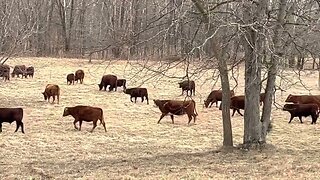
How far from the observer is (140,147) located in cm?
1464

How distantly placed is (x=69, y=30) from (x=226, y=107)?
169ft

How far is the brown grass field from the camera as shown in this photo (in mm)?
10344

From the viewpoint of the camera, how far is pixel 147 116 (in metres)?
22.0

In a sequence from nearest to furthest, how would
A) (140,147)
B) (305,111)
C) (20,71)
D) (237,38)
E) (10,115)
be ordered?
(237,38) < (140,147) < (10,115) < (305,111) < (20,71)

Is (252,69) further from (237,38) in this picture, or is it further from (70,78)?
(70,78)

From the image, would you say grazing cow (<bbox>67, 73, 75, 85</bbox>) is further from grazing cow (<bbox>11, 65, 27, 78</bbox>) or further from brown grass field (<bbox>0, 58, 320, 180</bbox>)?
brown grass field (<bbox>0, 58, 320, 180</bbox>)

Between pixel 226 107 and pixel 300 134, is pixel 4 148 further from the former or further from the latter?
pixel 300 134

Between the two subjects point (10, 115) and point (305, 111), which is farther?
point (305, 111)

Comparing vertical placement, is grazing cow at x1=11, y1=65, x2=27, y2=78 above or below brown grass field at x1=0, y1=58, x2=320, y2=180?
above

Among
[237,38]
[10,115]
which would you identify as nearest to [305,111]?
[237,38]

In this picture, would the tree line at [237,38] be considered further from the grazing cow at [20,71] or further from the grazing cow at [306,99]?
the grazing cow at [20,71]

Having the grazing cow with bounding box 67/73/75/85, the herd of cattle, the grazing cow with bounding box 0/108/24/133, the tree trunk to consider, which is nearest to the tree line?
the tree trunk

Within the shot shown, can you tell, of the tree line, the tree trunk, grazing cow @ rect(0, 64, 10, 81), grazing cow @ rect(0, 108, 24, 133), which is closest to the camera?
the tree line

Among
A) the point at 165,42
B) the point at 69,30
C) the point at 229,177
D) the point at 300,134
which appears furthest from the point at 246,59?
the point at 69,30
